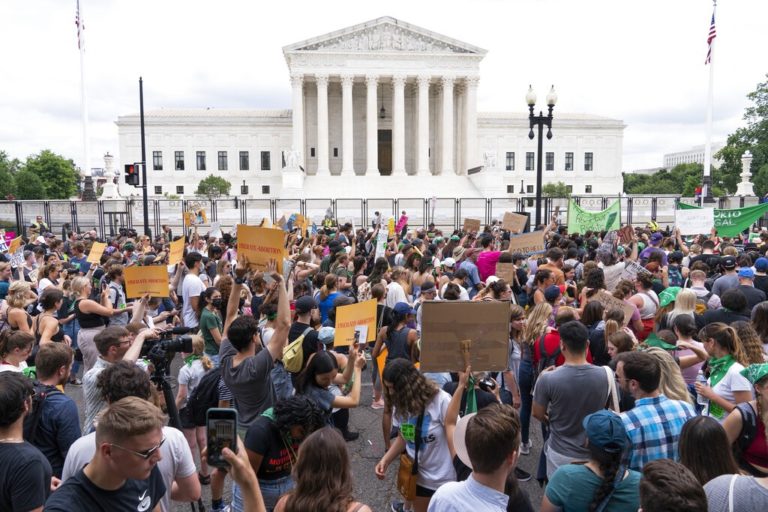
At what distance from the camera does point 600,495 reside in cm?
296

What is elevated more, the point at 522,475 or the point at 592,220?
the point at 592,220

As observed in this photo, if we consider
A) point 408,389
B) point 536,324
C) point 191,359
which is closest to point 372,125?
point 191,359

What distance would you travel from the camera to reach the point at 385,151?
223ft

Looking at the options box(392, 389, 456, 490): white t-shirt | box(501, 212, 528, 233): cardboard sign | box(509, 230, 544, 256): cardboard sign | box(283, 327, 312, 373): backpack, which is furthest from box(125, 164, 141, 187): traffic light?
box(392, 389, 456, 490): white t-shirt

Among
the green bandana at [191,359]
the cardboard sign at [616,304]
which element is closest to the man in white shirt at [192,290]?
the green bandana at [191,359]

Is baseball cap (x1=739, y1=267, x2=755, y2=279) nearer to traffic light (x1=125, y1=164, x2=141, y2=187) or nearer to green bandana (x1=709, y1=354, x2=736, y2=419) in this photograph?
green bandana (x1=709, y1=354, x2=736, y2=419)

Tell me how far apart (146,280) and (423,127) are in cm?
5345

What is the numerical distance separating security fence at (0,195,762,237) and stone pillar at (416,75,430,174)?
1482cm

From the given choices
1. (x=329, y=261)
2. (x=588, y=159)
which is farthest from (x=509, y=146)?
(x=329, y=261)

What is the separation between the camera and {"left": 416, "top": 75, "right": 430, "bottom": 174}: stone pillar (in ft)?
192

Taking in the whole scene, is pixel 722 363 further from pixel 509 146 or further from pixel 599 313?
pixel 509 146

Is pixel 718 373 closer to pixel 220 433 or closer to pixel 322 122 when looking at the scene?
pixel 220 433

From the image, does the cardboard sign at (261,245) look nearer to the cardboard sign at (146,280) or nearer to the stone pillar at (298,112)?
the cardboard sign at (146,280)

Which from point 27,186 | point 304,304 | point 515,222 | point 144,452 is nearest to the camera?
point 144,452
